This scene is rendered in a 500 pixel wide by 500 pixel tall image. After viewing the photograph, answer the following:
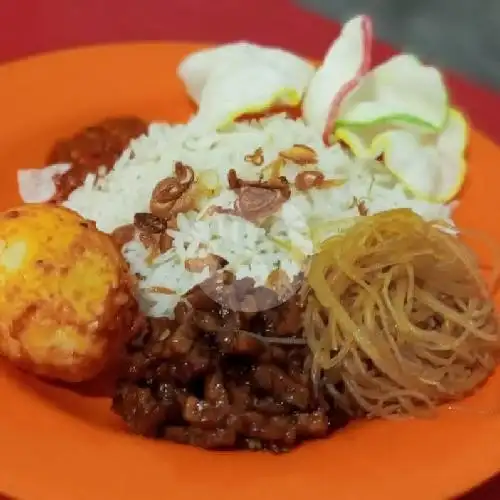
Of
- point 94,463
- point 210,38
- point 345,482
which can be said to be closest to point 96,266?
point 94,463

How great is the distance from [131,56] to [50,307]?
4.36 ft

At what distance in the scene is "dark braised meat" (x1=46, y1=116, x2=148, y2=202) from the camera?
2.56m

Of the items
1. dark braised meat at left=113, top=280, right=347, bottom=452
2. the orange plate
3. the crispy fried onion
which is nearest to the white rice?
the crispy fried onion

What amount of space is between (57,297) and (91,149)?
0.88 m

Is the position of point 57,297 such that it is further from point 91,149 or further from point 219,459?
point 91,149

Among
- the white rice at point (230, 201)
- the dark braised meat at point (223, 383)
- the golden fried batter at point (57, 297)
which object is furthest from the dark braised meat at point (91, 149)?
the dark braised meat at point (223, 383)

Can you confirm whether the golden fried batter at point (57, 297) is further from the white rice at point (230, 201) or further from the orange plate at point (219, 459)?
the white rice at point (230, 201)

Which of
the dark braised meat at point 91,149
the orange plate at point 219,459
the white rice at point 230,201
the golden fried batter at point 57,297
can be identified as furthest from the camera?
the dark braised meat at point 91,149

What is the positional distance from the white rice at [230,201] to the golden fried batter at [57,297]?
0.29 metres

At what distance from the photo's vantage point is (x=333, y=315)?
6.67 ft

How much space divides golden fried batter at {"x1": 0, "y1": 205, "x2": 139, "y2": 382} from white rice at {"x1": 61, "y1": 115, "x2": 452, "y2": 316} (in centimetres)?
29

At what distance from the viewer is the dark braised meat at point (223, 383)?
1896 mm

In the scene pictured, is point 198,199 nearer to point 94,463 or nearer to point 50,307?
point 50,307

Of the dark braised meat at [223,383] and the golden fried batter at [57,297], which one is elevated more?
the golden fried batter at [57,297]
